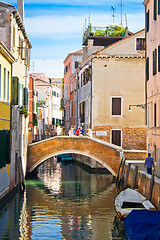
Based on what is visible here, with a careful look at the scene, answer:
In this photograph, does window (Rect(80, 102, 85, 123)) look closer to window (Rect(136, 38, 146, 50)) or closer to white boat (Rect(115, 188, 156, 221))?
window (Rect(136, 38, 146, 50))

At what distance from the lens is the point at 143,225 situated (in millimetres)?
11992

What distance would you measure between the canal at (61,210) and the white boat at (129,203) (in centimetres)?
65

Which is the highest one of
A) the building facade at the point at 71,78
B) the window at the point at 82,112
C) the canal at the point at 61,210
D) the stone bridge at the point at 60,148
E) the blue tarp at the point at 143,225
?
the building facade at the point at 71,78

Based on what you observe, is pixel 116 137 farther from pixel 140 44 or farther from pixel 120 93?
pixel 140 44

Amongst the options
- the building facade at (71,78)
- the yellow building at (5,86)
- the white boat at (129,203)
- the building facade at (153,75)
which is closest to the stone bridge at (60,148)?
the building facade at (153,75)

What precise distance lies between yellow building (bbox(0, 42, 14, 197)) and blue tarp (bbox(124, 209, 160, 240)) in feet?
21.3

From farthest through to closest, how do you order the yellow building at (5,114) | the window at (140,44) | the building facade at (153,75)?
the window at (140,44), the building facade at (153,75), the yellow building at (5,114)

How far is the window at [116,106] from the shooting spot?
32.4 meters

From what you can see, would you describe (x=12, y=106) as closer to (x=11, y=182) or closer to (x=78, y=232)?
(x=11, y=182)

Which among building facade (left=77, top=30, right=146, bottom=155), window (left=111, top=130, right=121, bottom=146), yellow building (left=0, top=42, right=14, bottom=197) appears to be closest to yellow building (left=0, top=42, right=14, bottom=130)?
yellow building (left=0, top=42, right=14, bottom=197)

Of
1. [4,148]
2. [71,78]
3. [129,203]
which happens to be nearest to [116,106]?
[4,148]

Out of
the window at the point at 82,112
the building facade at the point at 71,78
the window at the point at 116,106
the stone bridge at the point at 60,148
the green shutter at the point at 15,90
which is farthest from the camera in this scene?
the building facade at the point at 71,78

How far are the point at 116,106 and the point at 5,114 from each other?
47.4 feet

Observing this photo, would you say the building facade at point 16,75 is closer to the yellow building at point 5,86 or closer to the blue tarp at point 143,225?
the yellow building at point 5,86
